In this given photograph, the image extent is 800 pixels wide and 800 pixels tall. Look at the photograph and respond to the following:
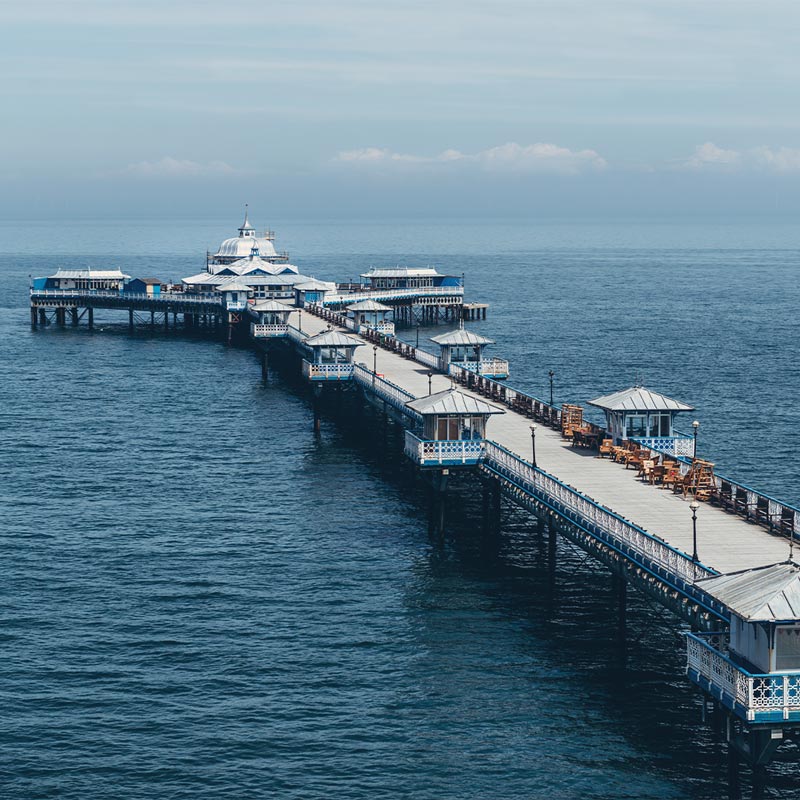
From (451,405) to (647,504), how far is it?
44.6 feet

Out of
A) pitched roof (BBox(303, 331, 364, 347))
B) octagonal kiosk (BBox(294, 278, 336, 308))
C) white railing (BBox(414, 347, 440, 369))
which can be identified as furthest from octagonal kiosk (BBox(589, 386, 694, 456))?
octagonal kiosk (BBox(294, 278, 336, 308))

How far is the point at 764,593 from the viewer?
121 ft

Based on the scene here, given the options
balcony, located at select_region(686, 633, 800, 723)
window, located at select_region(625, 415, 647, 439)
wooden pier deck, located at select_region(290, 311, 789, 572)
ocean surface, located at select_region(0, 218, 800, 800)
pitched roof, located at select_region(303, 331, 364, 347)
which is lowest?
ocean surface, located at select_region(0, 218, 800, 800)

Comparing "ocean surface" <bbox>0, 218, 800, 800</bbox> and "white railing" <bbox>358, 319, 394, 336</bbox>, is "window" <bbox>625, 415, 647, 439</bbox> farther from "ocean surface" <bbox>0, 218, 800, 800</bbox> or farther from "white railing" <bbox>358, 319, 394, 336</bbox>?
"white railing" <bbox>358, 319, 394, 336</bbox>

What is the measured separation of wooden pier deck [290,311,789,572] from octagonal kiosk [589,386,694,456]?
2.20 metres

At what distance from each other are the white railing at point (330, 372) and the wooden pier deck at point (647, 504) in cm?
1974

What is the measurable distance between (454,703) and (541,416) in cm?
3387

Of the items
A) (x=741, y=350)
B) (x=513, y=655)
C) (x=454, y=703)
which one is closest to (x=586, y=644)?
(x=513, y=655)

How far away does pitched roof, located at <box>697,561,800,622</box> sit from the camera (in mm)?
36125

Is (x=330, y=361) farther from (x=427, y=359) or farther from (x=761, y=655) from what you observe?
(x=761, y=655)

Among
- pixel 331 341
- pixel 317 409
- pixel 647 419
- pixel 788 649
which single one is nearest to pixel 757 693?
pixel 788 649

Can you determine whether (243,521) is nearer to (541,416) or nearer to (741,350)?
(541,416)

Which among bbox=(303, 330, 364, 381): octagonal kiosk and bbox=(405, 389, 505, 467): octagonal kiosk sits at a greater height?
bbox=(303, 330, 364, 381): octagonal kiosk

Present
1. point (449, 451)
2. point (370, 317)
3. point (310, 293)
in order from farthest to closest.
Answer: point (310, 293)
point (370, 317)
point (449, 451)
